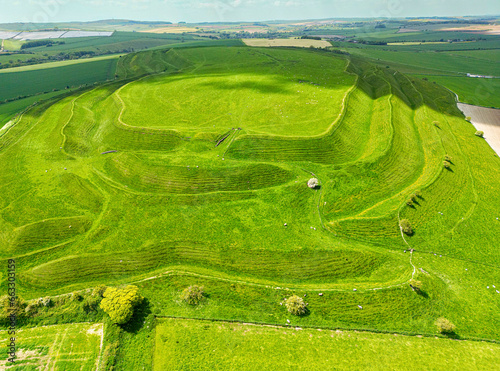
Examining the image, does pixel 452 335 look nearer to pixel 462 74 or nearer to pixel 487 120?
pixel 487 120

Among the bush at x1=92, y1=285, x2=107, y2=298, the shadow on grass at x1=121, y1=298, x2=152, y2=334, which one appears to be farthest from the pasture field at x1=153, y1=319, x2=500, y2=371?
the bush at x1=92, y1=285, x2=107, y2=298

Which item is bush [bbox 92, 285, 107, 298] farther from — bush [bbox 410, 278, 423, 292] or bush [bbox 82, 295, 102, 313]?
bush [bbox 410, 278, 423, 292]

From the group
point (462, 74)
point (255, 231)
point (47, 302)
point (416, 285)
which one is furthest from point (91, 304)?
point (462, 74)

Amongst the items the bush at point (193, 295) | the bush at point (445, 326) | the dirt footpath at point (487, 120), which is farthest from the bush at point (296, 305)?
the dirt footpath at point (487, 120)

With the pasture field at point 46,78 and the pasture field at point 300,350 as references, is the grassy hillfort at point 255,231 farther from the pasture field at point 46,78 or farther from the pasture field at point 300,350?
the pasture field at point 46,78

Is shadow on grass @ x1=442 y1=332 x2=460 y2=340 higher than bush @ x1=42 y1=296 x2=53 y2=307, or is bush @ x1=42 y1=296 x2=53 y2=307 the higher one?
bush @ x1=42 y1=296 x2=53 y2=307

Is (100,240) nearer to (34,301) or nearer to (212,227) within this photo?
(34,301)
